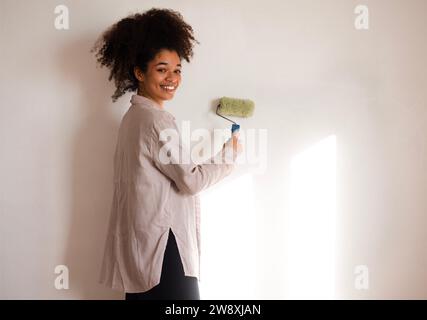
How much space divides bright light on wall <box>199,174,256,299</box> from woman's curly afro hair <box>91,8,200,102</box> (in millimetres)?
487

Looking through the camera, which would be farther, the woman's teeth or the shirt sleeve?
the woman's teeth

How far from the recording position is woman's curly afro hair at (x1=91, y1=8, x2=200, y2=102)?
120 centimetres

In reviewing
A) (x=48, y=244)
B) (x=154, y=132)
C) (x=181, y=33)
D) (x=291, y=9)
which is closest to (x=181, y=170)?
(x=154, y=132)

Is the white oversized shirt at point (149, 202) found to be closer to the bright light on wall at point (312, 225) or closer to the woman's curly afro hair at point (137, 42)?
the woman's curly afro hair at point (137, 42)

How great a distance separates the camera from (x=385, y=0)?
1.50m

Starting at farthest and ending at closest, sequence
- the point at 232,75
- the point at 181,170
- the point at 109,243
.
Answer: the point at 232,75
the point at 109,243
the point at 181,170

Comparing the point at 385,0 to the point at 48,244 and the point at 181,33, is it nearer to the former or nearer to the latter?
the point at 181,33

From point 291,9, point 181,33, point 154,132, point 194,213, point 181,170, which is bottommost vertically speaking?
point 194,213

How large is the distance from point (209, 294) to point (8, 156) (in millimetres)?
856

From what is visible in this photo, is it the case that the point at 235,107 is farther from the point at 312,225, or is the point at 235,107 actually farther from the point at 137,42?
the point at 312,225

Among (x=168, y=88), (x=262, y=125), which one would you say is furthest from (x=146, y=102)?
(x=262, y=125)

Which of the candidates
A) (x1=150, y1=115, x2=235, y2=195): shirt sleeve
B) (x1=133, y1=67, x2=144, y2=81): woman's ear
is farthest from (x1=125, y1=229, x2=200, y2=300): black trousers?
(x1=133, y1=67, x2=144, y2=81): woman's ear

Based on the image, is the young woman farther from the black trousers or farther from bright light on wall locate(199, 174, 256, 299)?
bright light on wall locate(199, 174, 256, 299)
